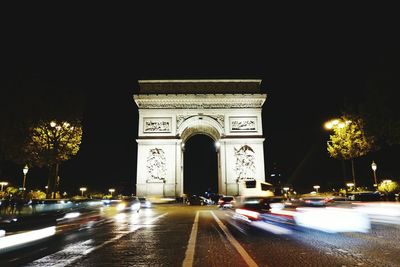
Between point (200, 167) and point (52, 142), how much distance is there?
61123 millimetres

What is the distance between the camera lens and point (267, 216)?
16.7 m

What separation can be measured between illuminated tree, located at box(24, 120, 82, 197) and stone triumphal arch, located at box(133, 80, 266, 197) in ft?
32.4

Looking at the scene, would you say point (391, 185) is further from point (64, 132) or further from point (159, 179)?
point (64, 132)

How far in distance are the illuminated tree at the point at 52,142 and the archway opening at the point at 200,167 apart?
54.1 metres


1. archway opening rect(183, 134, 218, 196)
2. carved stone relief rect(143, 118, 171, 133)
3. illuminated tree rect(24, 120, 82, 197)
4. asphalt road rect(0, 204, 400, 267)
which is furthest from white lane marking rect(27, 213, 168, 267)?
archway opening rect(183, 134, 218, 196)

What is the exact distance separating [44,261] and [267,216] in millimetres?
12424

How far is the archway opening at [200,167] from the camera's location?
8544 centimetres

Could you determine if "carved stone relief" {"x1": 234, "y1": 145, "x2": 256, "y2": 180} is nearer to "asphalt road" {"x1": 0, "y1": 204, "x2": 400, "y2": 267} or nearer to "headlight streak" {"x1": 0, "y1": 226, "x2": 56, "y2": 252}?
"asphalt road" {"x1": 0, "y1": 204, "x2": 400, "y2": 267}

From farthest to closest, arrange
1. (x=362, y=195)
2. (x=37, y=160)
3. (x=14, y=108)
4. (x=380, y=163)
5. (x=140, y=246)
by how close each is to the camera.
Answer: (x=380, y=163), (x=37, y=160), (x=14, y=108), (x=362, y=195), (x=140, y=246)

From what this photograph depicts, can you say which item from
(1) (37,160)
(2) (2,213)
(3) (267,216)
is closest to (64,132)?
(1) (37,160)

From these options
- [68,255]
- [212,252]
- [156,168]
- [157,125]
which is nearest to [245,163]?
[156,168]

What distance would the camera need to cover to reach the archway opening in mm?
85438

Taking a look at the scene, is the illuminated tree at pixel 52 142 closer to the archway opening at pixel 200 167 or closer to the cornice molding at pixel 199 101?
the cornice molding at pixel 199 101

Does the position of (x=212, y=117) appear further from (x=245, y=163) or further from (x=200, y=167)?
(x=200, y=167)
